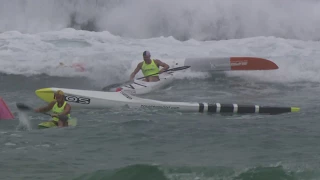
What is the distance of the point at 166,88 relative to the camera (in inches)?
578

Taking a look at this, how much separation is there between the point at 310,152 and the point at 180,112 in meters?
3.61

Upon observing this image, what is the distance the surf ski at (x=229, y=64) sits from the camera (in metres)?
15.6

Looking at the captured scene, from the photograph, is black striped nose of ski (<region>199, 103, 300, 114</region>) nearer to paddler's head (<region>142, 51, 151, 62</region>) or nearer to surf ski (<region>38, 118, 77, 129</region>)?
surf ski (<region>38, 118, 77, 129</region>)

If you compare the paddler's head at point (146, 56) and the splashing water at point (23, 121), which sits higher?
the paddler's head at point (146, 56)

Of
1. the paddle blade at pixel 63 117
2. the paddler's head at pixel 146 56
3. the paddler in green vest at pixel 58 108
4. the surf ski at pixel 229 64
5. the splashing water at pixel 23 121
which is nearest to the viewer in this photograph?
the splashing water at pixel 23 121

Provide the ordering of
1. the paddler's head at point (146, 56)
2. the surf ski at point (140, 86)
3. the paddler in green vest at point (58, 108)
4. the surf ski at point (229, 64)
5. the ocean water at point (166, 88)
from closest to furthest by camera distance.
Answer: the ocean water at point (166, 88)
the paddler in green vest at point (58, 108)
the surf ski at point (140, 86)
the paddler's head at point (146, 56)
the surf ski at point (229, 64)

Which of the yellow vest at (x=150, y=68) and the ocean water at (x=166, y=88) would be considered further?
the yellow vest at (x=150, y=68)

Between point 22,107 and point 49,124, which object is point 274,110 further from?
point 22,107

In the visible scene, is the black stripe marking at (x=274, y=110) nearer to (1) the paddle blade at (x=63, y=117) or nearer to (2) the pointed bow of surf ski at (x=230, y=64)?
(1) the paddle blade at (x=63, y=117)

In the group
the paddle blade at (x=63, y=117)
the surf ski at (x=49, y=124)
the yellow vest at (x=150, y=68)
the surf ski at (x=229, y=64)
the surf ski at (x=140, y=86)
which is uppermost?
the surf ski at (x=229, y=64)

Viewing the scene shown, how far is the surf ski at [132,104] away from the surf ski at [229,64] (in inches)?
144

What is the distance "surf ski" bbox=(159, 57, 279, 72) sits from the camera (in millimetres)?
15562

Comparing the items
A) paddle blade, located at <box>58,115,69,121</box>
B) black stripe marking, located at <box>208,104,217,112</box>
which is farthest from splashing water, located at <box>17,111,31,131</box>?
black stripe marking, located at <box>208,104,217,112</box>

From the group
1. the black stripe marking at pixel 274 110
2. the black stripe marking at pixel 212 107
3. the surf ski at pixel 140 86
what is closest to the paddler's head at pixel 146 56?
the surf ski at pixel 140 86
